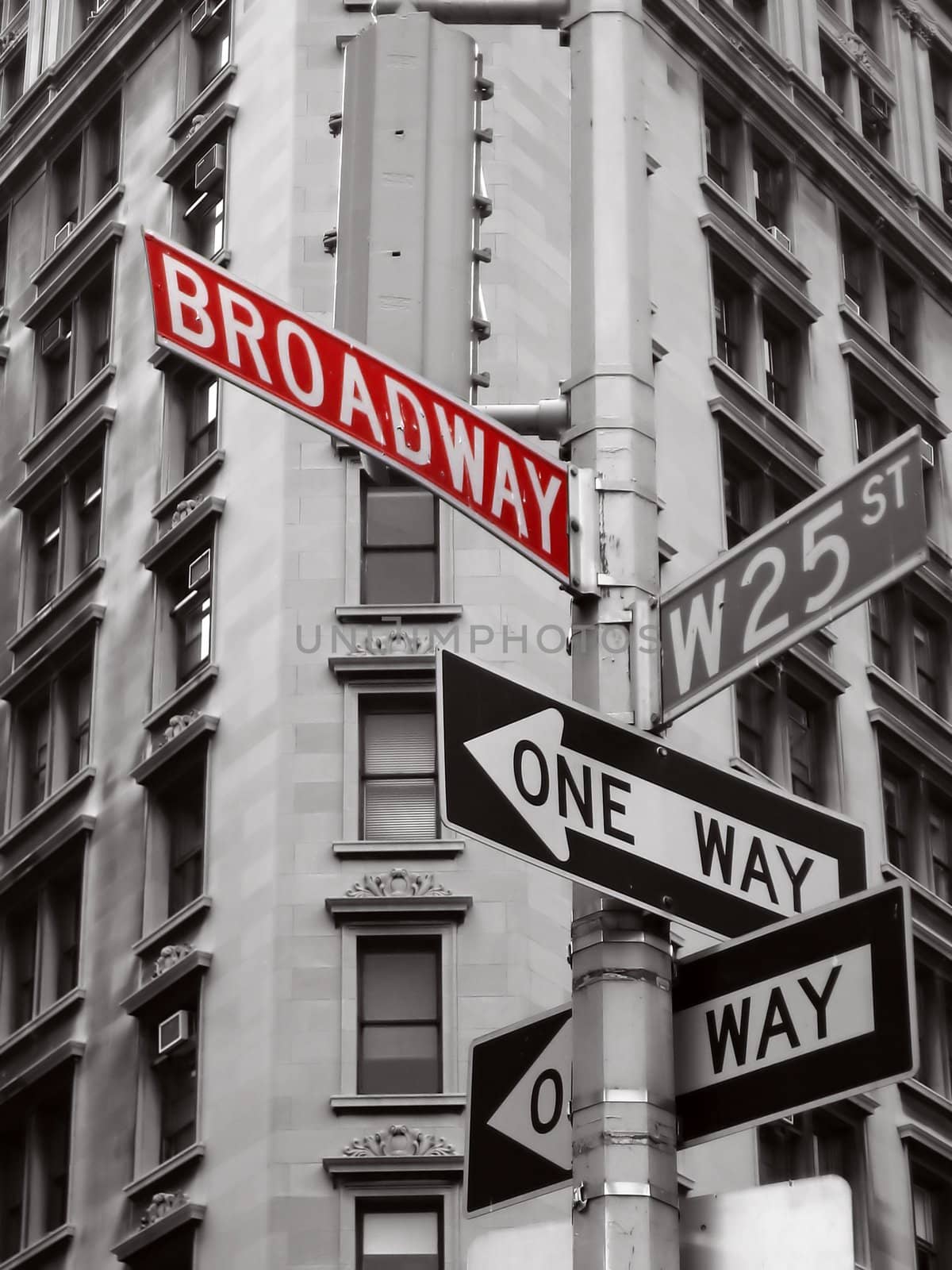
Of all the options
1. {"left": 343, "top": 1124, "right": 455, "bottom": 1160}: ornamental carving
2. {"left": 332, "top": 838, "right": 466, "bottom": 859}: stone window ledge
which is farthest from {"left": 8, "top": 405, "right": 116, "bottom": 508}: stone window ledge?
{"left": 343, "top": 1124, "right": 455, "bottom": 1160}: ornamental carving

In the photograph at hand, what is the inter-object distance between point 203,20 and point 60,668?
10.8m

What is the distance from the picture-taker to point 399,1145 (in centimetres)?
2750

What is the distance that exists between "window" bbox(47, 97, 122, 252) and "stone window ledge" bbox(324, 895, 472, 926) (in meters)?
15.9

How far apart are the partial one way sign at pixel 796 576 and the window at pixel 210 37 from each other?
107 ft

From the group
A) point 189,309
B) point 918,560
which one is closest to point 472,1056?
point 918,560

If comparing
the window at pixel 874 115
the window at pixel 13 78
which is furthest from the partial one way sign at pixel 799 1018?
the window at pixel 13 78

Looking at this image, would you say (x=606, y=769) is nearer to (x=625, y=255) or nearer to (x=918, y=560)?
(x=918, y=560)

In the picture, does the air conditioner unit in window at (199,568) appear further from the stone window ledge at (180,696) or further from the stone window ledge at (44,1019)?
the stone window ledge at (44,1019)

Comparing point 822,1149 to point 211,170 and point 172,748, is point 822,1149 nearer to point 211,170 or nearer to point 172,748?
point 172,748

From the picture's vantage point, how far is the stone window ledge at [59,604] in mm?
35875

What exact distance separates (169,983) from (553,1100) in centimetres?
2408

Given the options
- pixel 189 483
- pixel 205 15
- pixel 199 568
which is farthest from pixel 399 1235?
pixel 205 15

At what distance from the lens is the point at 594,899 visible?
659 cm

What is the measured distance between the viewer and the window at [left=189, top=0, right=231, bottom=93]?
125 ft
